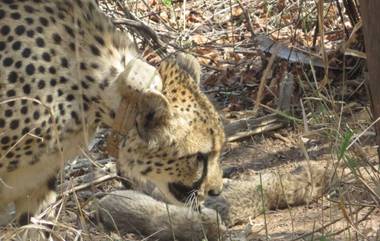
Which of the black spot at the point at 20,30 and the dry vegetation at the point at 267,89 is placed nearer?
the black spot at the point at 20,30

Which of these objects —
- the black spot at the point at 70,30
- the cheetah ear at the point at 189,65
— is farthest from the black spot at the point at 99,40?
the cheetah ear at the point at 189,65

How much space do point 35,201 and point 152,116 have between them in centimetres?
64

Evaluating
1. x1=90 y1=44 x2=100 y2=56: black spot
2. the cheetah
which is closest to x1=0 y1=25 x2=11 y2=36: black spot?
the cheetah

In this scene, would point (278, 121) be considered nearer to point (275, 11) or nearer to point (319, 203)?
point (319, 203)

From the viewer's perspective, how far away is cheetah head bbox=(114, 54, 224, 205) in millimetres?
3980

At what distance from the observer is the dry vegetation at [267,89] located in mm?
4301

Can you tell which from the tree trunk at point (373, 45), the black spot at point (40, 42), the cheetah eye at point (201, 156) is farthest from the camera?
the cheetah eye at point (201, 156)

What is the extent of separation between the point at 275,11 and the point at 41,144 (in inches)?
146

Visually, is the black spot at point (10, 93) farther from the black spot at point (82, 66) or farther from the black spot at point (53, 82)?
the black spot at point (82, 66)

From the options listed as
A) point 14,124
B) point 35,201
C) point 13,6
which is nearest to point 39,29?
point 13,6

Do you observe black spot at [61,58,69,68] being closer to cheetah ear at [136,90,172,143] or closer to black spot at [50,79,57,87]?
black spot at [50,79,57,87]

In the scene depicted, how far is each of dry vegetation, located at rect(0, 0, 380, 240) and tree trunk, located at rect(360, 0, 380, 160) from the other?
0.65 ft

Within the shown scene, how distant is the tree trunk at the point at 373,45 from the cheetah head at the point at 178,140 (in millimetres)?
819

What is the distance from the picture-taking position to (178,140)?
4.09 metres
